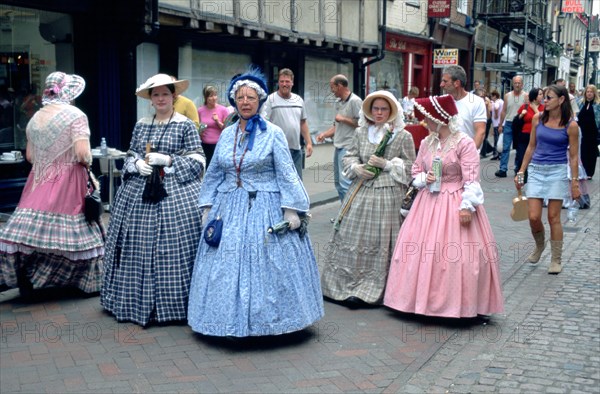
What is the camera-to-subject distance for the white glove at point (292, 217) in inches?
203

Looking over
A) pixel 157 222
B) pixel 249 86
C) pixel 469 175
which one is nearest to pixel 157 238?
pixel 157 222

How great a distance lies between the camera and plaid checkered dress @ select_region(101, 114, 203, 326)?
551 centimetres

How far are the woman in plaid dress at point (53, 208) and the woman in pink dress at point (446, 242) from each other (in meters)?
2.40

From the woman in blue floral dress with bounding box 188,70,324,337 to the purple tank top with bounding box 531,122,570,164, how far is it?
323 centimetres

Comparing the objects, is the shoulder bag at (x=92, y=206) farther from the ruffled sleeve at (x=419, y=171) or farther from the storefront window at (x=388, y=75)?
the storefront window at (x=388, y=75)

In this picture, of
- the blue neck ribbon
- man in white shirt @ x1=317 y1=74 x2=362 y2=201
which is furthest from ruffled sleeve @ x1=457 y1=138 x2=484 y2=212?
man in white shirt @ x1=317 y1=74 x2=362 y2=201

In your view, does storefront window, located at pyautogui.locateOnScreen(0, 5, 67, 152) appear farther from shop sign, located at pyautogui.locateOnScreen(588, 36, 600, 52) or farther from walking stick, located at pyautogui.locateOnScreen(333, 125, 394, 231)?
shop sign, located at pyautogui.locateOnScreen(588, 36, 600, 52)

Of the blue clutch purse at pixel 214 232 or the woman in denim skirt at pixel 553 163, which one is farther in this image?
the woman in denim skirt at pixel 553 163

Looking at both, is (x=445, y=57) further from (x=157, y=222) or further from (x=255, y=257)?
(x=255, y=257)

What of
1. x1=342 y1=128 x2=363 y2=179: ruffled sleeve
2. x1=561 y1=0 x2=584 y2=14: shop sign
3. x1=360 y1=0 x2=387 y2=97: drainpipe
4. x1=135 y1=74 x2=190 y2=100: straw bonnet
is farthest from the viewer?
x1=561 y1=0 x2=584 y2=14: shop sign

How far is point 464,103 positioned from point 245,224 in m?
2.84

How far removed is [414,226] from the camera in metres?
5.98

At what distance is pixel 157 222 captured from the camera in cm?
553

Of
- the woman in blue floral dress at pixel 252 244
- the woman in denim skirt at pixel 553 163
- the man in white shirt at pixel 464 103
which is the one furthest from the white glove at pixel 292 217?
the woman in denim skirt at pixel 553 163
